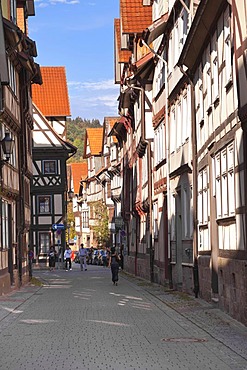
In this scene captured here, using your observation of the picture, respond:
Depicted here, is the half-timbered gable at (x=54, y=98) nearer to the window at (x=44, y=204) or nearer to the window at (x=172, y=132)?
the window at (x=44, y=204)

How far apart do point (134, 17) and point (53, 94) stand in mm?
26270

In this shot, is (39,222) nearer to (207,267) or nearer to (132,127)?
(132,127)

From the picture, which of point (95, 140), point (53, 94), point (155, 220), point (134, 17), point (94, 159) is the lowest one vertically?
point (155, 220)

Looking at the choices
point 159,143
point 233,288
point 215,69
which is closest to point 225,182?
point 233,288

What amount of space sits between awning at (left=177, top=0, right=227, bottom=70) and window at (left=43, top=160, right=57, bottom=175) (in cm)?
4079

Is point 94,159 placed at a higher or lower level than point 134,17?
lower

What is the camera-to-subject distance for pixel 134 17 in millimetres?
42406

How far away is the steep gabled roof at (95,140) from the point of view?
102m

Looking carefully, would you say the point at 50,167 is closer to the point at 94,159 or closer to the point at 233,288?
the point at 94,159

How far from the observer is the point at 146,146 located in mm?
39625

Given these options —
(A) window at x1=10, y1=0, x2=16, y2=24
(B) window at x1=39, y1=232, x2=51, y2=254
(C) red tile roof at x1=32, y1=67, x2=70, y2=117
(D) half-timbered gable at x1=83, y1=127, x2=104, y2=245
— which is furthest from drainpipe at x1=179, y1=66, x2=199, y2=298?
(D) half-timbered gable at x1=83, y1=127, x2=104, y2=245

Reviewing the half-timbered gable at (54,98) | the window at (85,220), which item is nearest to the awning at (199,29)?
the half-timbered gable at (54,98)

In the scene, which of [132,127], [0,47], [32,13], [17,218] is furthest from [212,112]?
[132,127]

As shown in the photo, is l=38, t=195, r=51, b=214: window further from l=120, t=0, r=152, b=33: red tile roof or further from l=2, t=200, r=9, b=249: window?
l=2, t=200, r=9, b=249: window
